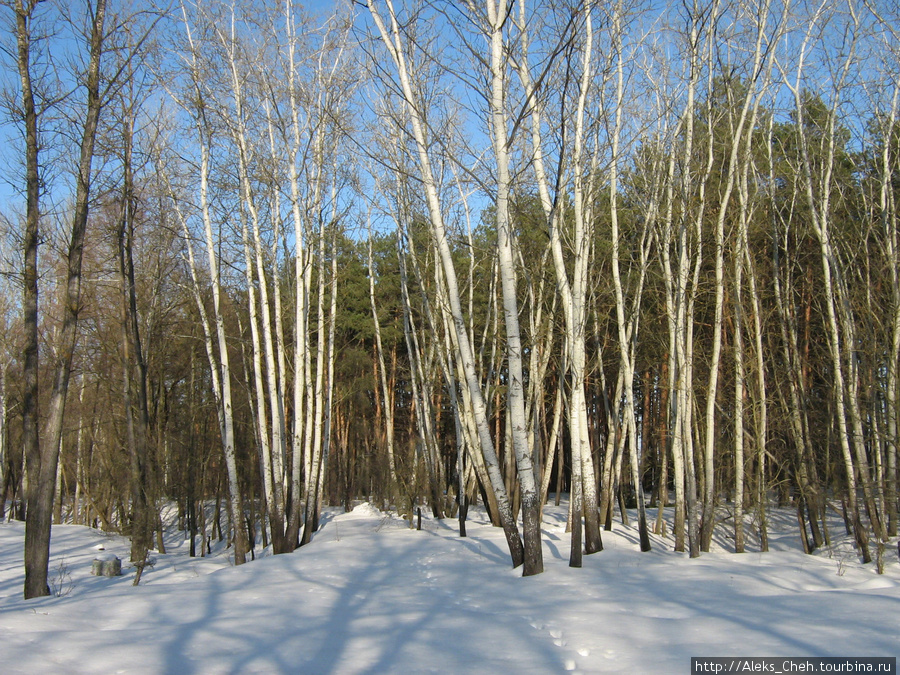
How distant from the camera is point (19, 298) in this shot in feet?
70.4

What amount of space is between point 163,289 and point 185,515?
394 inches

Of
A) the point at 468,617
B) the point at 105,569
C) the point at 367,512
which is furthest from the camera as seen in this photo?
the point at 367,512

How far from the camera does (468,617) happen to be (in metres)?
5.12

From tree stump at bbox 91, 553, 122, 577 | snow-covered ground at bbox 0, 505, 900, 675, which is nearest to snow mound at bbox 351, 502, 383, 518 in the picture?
tree stump at bbox 91, 553, 122, 577

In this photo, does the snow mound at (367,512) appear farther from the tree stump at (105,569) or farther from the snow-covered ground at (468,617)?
the snow-covered ground at (468,617)

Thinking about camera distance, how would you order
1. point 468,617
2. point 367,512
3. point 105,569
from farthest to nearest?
point 367,512 → point 105,569 → point 468,617

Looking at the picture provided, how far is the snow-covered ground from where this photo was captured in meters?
3.85

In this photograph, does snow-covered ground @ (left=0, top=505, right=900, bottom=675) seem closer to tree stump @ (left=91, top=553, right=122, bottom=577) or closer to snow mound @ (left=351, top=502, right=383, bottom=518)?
tree stump @ (left=91, top=553, right=122, bottom=577)

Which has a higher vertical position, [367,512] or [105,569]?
[105,569]

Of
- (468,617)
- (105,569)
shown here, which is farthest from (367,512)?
(468,617)

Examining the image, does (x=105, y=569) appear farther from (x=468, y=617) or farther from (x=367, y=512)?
(x=367, y=512)

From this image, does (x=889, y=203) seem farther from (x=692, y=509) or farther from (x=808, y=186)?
(x=692, y=509)

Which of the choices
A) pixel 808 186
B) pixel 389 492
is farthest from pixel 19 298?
pixel 808 186

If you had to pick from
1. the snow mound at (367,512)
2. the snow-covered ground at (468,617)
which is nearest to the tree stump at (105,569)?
the snow-covered ground at (468,617)
